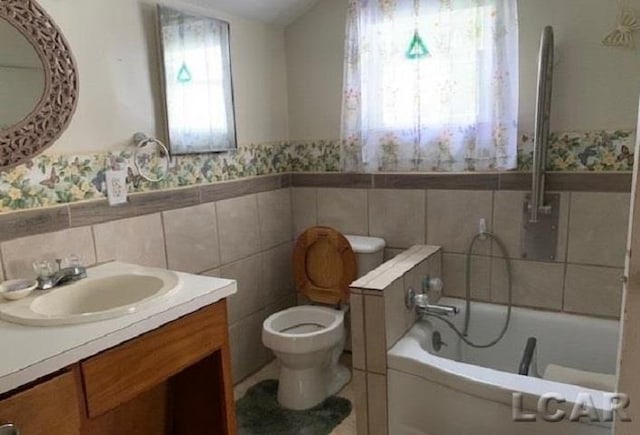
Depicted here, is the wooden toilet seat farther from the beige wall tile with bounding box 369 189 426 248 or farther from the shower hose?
the shower hose

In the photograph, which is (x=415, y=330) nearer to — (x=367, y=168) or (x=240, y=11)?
(x=367, y=168)

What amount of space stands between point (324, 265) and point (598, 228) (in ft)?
4.43

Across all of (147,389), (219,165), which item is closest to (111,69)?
(219,165)

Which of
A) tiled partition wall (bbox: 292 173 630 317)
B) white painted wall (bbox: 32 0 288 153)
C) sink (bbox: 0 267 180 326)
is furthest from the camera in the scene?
tiled partition wall (bbox: 292 173 630 317)

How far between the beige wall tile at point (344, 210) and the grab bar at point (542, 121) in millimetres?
894

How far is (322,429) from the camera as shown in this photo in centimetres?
204

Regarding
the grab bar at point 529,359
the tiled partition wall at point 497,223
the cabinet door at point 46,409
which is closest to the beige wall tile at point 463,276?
the tiled partition wall at point 497,223

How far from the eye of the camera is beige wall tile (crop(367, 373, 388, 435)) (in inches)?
69.1

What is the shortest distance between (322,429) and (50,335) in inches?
53.4

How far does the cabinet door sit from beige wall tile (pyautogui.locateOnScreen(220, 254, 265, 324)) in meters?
1.29

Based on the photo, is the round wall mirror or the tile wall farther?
the tile wall

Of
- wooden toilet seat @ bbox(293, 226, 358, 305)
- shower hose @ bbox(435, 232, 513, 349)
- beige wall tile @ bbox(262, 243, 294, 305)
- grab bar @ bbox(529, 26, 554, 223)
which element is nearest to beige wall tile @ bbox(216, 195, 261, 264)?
beige wall tile @ bbox(262, 243, 294, 305)

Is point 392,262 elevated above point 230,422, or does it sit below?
above

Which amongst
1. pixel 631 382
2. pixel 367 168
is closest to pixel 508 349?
pixel 367 168
